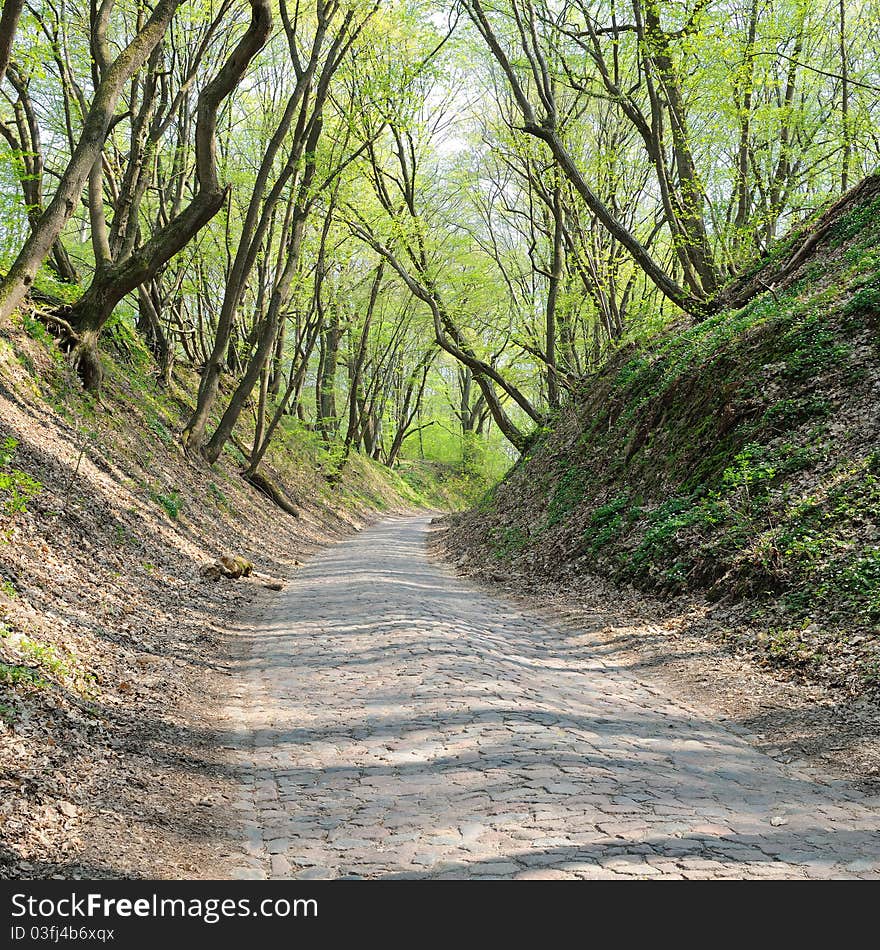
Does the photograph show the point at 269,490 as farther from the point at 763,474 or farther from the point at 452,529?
the point at 763,474

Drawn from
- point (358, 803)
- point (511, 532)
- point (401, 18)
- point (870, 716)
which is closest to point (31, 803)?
point (358, 803)

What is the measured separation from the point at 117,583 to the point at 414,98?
15502 millimetres

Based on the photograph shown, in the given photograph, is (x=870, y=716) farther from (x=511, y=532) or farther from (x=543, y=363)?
(x=543, y=363)

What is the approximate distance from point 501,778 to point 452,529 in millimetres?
19813

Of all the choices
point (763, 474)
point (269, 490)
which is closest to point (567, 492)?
point (763, 474)

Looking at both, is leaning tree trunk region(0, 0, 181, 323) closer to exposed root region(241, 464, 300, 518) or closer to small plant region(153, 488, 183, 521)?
small plant region(153, 488, 183, 521)

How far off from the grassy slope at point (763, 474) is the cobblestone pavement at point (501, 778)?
5.66ft

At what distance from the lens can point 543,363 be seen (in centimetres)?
2230

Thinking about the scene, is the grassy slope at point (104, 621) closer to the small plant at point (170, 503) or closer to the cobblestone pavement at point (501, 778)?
the small plant at point (170, 503)

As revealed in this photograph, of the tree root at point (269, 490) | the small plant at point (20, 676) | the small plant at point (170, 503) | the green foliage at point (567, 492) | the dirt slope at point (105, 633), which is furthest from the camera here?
the tree root at point (269, 490)

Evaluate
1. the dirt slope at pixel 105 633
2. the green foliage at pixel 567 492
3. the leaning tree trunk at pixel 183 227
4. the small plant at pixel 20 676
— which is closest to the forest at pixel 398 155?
the leaning tree trunk at pixel 183 227

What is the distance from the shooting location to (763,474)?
9.21 meters

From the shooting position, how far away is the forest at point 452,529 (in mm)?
4465

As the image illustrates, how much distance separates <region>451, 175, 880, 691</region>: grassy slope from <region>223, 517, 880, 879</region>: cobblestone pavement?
173cm
